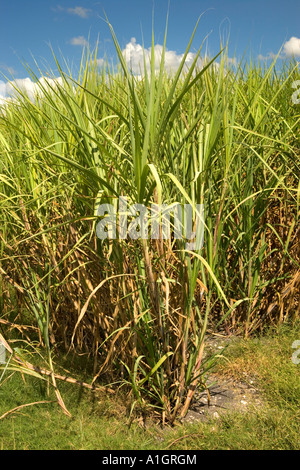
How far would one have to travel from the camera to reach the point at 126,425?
53.1 inches

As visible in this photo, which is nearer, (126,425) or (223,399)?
(126,425)

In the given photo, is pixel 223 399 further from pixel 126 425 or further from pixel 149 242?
pixel 149 242

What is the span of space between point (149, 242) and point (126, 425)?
590 mm

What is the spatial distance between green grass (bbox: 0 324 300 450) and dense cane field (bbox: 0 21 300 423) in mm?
67

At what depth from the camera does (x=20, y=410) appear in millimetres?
1438

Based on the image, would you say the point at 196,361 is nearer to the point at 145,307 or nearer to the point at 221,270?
the point at 145,307

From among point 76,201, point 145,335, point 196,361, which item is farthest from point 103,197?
point 196,361

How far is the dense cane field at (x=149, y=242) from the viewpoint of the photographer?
118 centimetres

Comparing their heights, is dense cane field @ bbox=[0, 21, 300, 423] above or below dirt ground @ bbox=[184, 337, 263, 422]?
above

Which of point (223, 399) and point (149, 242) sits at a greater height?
point (149, 242)

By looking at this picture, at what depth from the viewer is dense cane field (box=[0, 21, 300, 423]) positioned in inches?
46.4

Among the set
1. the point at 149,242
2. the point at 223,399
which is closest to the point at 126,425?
the point at 223,399

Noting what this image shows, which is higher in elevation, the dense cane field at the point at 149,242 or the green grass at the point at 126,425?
the dense cane field at the point at 149,242

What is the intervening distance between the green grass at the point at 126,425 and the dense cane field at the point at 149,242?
0.07 meters
